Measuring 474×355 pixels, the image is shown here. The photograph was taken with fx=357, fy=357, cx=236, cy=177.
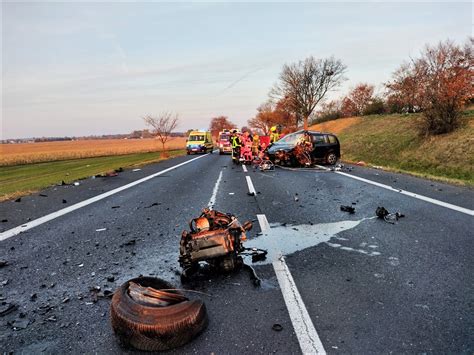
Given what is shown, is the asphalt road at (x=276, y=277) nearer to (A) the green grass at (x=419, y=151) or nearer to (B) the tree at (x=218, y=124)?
(A) the green grass at (x=419, y=151)

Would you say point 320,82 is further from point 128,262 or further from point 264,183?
point 128,262

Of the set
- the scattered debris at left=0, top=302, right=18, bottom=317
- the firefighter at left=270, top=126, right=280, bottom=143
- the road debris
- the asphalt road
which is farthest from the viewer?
the firefighter at left=270, top=126, right=280, bottom=143

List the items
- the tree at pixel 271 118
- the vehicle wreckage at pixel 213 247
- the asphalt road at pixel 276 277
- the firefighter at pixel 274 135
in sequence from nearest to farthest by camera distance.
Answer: the asphalt road at pixel 276 277, the vehicle wreckage at pixel 213 247, the firefighter at pixel 274 135, the tree at pixel 271 118

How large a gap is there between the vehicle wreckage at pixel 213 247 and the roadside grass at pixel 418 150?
981cm

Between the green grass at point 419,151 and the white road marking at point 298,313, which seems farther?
the green grass at point 419,151

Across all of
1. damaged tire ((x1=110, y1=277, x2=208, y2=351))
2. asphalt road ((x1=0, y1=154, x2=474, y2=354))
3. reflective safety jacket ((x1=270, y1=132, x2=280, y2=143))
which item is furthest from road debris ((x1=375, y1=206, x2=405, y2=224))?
reflective safety jacket ((x1=270, y1=132, x2=280, y2=143))

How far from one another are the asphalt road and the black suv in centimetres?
973

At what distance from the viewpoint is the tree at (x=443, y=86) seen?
20.2 m

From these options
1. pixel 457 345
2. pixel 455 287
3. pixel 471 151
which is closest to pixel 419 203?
pixel 455 287

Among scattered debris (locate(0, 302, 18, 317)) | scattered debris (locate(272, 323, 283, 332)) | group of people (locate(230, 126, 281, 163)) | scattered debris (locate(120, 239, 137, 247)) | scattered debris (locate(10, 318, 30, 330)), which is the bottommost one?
scattered debris (locate(10, 318, 30, 330))

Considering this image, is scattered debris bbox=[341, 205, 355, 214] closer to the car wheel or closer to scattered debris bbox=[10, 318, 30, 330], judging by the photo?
scattered debris bbox=[10, 318, 30, 330]

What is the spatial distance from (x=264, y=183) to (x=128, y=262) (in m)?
7.90

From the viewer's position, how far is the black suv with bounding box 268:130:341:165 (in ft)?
59.1

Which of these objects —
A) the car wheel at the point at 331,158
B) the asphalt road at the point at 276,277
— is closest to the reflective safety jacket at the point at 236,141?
the car wheel at the point at 331,158
